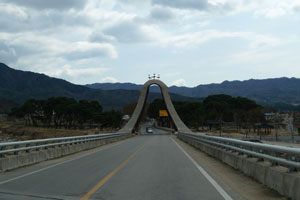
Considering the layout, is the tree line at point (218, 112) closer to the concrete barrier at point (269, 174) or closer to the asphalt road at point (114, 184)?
the concrete barrier at point (269, 174)

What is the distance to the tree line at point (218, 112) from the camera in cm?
11758

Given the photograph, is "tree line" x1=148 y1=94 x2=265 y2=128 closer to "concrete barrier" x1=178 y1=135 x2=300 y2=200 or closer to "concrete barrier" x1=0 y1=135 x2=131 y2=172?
"concrete barrier" x1=0 y1=135 x2=131 y2=172

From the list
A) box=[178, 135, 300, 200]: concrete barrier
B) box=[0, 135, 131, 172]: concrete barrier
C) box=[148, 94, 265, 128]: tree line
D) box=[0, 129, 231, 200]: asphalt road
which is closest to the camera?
box=[178, 135, 300, 200]: concrete barrier

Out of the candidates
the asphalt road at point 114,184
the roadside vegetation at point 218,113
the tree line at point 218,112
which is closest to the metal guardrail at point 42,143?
the asphalt road at point 114,184

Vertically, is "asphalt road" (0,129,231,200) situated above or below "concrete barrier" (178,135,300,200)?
below

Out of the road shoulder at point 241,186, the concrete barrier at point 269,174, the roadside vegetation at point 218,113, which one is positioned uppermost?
the roadside vegetation at point 218,113

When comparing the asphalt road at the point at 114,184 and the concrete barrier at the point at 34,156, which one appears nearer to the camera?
the asphalt road at the point at 114,184

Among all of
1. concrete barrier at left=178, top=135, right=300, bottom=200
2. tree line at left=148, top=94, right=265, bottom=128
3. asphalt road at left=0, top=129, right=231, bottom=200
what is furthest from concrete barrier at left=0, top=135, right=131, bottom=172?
tree line at left=148, top=94, right=265, bottom=128

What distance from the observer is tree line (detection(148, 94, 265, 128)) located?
386 feet

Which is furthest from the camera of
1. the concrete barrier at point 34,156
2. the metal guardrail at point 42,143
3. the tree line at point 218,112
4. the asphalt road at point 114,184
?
the tree line at point 218,112

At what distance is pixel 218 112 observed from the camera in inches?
5256

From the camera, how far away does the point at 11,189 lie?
979 centimetres

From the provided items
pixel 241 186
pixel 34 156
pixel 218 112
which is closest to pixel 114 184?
pixel 241 186

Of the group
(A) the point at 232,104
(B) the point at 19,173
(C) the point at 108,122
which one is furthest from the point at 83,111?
(B) the point at 19,173
